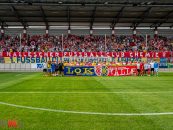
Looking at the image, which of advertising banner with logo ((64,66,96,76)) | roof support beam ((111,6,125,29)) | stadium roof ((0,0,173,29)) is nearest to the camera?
advertising banner with logo ((64,66,96,76))

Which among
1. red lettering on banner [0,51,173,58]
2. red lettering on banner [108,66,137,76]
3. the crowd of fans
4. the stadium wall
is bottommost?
red lettering on banner [108,66,137,76]

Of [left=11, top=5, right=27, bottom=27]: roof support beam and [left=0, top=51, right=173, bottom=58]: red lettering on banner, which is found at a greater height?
[left=11, top=5, right=27, bottom=27]: roof support beam

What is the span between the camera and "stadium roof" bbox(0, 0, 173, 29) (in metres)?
52.1

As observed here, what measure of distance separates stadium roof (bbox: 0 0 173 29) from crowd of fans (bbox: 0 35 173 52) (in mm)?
2654

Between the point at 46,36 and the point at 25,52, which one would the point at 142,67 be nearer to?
the point at 25,52

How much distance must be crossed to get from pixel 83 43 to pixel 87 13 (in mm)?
6517

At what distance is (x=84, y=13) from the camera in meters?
58.6

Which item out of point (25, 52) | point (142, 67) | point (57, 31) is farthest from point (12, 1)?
point (142, 67)

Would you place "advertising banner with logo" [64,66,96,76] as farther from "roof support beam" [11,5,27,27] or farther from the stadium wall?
the stadium wall

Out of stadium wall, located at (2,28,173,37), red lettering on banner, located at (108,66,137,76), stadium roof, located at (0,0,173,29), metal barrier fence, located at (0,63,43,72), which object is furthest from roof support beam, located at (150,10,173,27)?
metal barrier fence, located at (0,63,43,72)

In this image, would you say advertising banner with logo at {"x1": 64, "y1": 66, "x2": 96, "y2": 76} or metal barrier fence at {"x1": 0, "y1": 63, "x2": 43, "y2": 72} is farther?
metal barrier fence at {"x1": 0, "y1": 63, "x2": 43, "y2": 72}

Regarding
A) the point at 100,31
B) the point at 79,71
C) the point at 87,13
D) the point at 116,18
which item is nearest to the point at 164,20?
the point at 116,18

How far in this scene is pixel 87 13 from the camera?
2307 inches

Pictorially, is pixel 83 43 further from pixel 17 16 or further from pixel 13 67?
pixel 13 67
